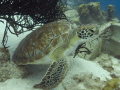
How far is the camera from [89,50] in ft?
14.5

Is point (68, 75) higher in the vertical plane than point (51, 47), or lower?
lower

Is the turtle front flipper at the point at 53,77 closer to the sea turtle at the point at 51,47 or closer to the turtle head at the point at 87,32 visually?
the sea turtle at the point at 51,47

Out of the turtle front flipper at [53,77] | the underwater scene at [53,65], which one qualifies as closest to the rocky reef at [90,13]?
the underwater scene at [53,65]

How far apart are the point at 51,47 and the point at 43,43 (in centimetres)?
25

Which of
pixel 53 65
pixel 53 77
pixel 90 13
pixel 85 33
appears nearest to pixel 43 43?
pixel 53 65

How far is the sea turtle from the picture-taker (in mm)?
2885

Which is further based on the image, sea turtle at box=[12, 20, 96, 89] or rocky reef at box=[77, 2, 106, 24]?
rocky reef at box=[77, 2, 106, 24]

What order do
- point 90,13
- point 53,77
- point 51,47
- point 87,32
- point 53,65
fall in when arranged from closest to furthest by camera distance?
1. point 53,77
2. point 53,65
3. point 51,47
4. point 87,32
5. point 90,13

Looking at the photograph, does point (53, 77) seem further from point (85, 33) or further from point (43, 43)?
point (85, 33)

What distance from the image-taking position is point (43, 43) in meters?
3.08

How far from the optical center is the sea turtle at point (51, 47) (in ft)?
9.46

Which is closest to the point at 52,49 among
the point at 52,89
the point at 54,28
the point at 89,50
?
the point at 54,28

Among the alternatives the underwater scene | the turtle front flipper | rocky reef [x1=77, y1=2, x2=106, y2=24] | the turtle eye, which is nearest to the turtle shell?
the underwater scene

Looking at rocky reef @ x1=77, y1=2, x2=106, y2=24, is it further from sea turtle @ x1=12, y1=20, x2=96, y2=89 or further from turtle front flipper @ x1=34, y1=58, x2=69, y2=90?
turtle front flipper @ x1=34, y1=58, x2=69, y2=90
